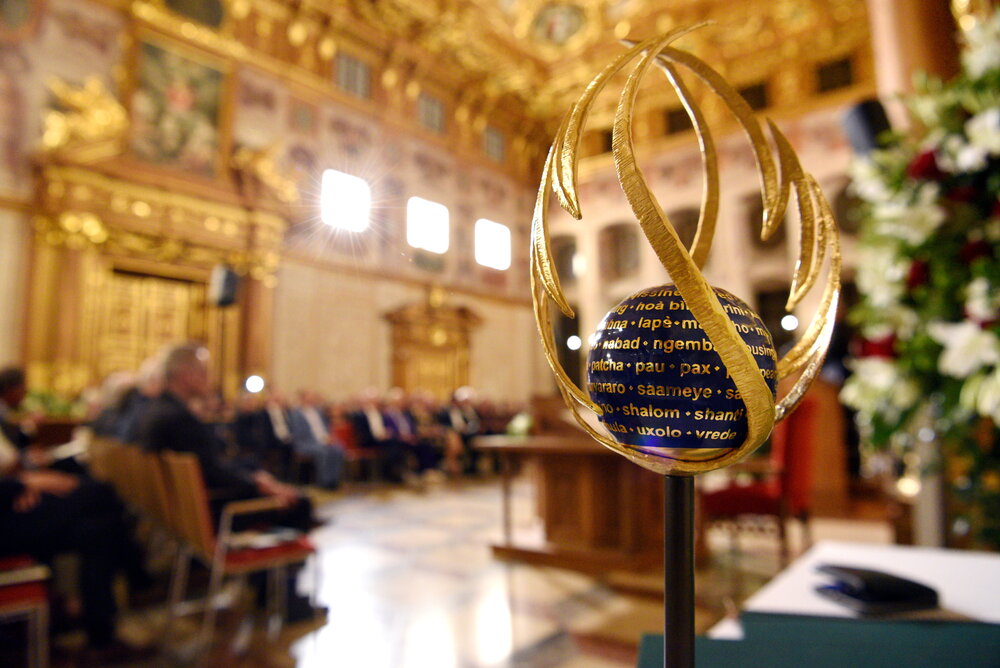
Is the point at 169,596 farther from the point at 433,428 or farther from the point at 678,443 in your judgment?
the point at 433,428

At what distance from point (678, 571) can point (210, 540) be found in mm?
2519

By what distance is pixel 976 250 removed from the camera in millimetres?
1375

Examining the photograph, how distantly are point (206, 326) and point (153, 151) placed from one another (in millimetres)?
2440

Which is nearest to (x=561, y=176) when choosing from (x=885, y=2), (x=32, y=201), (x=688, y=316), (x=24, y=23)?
(x=688, y=316)

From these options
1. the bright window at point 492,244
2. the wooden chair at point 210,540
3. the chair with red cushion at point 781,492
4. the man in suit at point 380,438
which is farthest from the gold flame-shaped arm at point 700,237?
the man in suit at point 380,438

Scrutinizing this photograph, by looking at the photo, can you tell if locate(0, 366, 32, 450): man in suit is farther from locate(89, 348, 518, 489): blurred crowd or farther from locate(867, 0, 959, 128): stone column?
locate(867, 0, 959, 128): stone column

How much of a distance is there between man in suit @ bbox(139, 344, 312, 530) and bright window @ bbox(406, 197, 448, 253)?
2396 millimetres

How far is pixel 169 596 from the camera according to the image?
10.9 ft

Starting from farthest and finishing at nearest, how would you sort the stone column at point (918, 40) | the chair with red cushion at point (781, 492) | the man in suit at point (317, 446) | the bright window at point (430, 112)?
the man in suit at point (317, 446), the bright window at point (430, 112), the chair with red cushion at point (781, 492), the stone column at point (918, 40)

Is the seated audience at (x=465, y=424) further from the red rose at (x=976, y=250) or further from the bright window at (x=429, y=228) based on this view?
the bright window at (x=429, y=228)

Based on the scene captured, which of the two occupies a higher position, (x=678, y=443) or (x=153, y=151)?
(x=153, y=151)

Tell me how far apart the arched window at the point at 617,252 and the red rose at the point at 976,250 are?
787mm

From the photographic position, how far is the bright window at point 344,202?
81cm

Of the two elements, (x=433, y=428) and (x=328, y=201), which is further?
(x=433, y=428)
